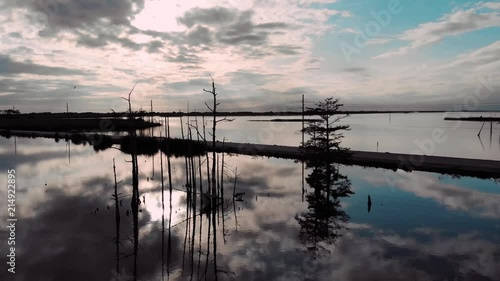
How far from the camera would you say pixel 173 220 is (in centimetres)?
2397

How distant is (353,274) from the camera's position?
1579 cm

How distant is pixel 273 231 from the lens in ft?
71.4

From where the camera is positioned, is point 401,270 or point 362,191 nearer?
point 401,270

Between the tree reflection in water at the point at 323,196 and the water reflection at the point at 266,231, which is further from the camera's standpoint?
the tree reflection in water at the point at 323,196

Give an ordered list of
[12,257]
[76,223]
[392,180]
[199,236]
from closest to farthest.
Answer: [12,257] < [199,236] < [76,223] < [392,180]

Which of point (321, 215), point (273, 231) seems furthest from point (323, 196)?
point (273, 231)

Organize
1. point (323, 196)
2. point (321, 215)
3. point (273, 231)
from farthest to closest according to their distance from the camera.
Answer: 1. point (323, 196)
2. point (321, 215)
3. point (273, 231)

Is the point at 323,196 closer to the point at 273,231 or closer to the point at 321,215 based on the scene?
the point at 321,215

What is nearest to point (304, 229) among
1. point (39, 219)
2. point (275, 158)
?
point (39, 219)

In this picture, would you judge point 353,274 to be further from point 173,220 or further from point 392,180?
point 392,180

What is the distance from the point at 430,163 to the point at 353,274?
30.9 m

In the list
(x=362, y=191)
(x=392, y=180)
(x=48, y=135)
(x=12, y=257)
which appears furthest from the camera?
(x=48, y=135)

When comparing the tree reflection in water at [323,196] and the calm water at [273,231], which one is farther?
the tree reflection in water at [323,196]

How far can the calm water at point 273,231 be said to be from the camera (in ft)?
53.7
